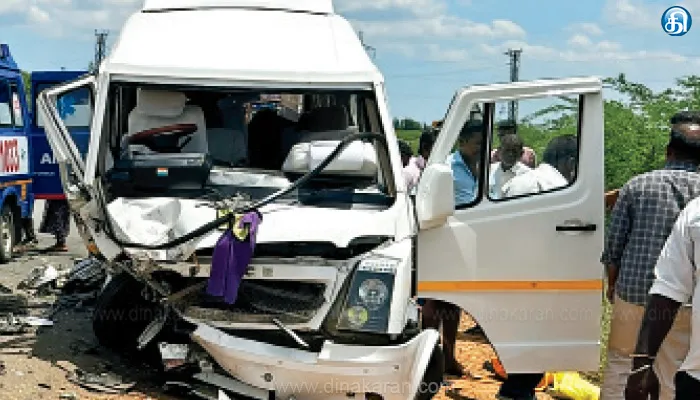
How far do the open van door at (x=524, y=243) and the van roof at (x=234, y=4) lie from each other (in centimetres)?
164

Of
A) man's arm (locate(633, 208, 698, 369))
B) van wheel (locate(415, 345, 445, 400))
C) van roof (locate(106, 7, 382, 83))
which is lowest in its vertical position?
van wheel (locate(415, 345, 445, 400))

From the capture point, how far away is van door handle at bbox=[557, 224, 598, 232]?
5.71 meters

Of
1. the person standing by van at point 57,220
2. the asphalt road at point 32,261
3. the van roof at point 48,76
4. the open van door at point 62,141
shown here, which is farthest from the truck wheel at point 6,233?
the open van door at point 62,141

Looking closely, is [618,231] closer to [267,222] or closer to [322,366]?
[322,366]

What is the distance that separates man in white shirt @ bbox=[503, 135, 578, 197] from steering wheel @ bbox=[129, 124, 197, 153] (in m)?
2.05

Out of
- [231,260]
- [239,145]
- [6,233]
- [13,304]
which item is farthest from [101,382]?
[6,233]

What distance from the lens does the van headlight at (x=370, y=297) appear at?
486 cm

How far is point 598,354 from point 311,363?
2025 millimetres

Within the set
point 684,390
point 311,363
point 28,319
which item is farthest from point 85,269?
point 684,390

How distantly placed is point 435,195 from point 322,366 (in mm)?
1127

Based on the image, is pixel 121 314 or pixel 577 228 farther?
pixel 121 314

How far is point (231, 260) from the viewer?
15.8 ft

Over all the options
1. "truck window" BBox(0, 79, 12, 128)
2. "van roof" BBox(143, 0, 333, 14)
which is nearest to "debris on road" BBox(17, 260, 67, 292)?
"truck window" BBox(0, 79, 12, 128)

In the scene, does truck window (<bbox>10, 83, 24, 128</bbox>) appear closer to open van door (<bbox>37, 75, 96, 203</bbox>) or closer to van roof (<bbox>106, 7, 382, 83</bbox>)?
van roof (<bbox>106, 7, 382, 83</bbox>)
